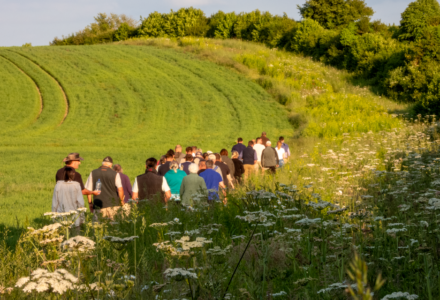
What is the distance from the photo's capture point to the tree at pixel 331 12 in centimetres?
6166

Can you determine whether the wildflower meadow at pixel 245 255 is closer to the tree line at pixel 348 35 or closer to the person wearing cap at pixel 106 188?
the person wearing cap at pixel 106 188

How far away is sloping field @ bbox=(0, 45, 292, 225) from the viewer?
2530 centimetres

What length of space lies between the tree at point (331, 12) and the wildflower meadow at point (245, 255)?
58.6 meters

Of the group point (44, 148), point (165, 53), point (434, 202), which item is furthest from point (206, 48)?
point (434, 202)

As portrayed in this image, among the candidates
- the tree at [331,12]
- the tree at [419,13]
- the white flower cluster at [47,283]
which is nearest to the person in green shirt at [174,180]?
the white flower cluster at [47,283]

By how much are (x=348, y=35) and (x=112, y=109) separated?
28274 millimetres

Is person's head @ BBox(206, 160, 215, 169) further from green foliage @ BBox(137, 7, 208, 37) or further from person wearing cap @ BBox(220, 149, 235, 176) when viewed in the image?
green foliage @ BBox(137, 7, 208, 37)

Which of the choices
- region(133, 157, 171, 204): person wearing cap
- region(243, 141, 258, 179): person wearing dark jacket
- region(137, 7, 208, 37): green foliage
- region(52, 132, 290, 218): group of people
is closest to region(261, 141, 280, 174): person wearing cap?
region(243, 141, 258, 179): person wearing dark jacket

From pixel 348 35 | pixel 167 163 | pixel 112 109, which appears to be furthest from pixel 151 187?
pixel 348 35

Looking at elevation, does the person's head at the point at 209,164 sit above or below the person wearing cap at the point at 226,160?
above

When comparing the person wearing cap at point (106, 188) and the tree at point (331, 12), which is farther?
the tree at point (331, 12)

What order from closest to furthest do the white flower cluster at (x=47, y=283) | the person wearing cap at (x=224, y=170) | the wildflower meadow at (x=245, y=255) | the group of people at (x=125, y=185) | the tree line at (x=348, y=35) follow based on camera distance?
the white flower cluster at (x=47, y=283)
the wildflower meadow at (x=245, y=255)
the group of people at (x=125, y=185)
the person wearing cap at (x=224, y=170)
the tree line at (x=348, y=35)

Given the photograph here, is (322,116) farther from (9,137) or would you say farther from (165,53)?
(165,53)

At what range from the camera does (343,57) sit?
46531 millimetres
